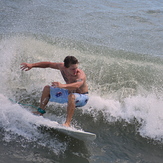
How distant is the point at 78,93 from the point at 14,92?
2267mm

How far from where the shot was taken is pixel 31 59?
8867 millimetres

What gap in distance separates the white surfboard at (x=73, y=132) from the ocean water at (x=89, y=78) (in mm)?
149

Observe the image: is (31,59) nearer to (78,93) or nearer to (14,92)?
(14,92)

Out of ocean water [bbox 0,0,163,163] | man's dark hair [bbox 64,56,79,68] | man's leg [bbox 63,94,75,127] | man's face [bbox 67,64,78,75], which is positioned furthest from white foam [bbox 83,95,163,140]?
man's dark hair [bbox 64,56,79,68]

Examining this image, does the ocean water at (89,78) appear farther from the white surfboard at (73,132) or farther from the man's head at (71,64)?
the man's head at (71,64)

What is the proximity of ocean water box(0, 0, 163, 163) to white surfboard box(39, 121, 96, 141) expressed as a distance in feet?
0.49

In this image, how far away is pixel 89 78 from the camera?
8.21 metres

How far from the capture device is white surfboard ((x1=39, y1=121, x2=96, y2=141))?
485cm

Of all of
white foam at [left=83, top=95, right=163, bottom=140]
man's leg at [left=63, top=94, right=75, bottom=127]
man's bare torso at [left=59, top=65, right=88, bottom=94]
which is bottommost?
white foam at [left=83, top=95, right=163, bottom=140]

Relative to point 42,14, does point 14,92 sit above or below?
below

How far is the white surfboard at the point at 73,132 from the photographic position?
4.85 metres

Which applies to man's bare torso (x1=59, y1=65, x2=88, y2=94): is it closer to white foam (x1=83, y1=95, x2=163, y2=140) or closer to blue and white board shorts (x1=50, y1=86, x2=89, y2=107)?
blue and white board shorts (x1=50, y1=86, x2=89, y2=107)

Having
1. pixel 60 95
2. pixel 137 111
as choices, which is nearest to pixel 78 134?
pixel 60 95

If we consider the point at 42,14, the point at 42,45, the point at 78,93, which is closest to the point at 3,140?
the point at 78,93
